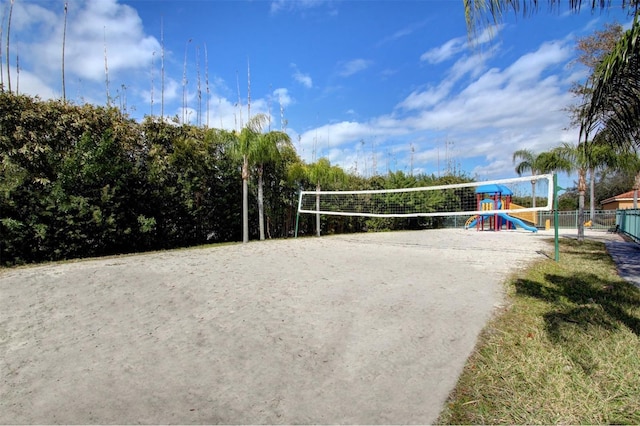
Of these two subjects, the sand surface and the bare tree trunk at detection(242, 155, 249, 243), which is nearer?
the sand surface

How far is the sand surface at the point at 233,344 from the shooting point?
2297mm

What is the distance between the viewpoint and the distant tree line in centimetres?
741

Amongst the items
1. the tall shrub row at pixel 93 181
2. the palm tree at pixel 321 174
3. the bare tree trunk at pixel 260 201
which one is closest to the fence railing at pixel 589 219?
the palm tree at pixel 321 174

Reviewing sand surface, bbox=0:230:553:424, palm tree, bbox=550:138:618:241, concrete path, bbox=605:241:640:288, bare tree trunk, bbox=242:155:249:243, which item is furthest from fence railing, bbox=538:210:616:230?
sand surface, bbox=0:230:553:424

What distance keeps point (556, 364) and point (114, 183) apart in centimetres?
919

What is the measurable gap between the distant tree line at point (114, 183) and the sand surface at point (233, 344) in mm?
1805

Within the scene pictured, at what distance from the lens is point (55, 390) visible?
2463 millimetres

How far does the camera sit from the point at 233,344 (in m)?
3.19

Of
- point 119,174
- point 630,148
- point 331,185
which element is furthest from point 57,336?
point 331,185

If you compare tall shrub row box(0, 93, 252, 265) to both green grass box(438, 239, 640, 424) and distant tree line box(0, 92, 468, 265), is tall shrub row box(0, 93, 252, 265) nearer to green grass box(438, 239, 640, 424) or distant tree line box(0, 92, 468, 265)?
distant tree line box(0, 92, 468, 265)

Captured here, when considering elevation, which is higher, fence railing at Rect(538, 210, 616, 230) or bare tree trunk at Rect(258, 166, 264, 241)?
bare tree trunk at Rect(258, 166, 264, 241)

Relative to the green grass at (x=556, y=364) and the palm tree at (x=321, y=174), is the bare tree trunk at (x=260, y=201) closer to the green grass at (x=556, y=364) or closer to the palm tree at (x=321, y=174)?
the palm tree at (x=321, y=174)

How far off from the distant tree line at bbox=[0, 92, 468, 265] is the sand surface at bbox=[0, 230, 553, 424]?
5.92 feet

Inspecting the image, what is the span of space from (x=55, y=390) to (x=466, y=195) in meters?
20.2
